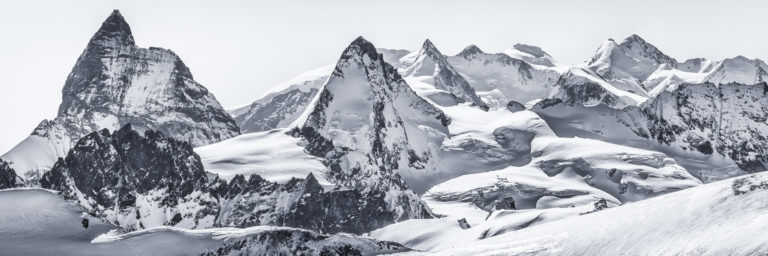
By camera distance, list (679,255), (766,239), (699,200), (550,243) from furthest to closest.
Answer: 1. (550,243)
2. (699,200)
3. (679,255)
4. (766,239)

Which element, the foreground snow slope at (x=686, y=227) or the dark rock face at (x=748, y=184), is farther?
the dark rock face at (x=748, y=184)

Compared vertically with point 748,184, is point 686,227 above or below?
below

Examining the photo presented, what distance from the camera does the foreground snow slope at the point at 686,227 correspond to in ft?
548

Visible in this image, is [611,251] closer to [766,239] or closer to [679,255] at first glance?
[679,255]

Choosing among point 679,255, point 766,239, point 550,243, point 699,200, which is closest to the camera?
point 766,239

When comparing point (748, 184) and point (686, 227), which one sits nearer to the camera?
point (686, 227)

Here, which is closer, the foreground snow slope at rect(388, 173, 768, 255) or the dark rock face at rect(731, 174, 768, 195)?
the foreground snow slope at rect(388, 173, 768, 255)

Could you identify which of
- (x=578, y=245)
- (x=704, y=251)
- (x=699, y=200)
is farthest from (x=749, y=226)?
(x=578, y=245)

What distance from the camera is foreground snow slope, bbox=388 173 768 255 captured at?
167 meters

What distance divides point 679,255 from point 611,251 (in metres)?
14.6

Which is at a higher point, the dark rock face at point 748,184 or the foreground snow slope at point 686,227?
the dark rock face at point 748,184

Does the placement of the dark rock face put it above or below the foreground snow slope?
above

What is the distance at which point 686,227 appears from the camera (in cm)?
18088

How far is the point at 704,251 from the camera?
551 ft
